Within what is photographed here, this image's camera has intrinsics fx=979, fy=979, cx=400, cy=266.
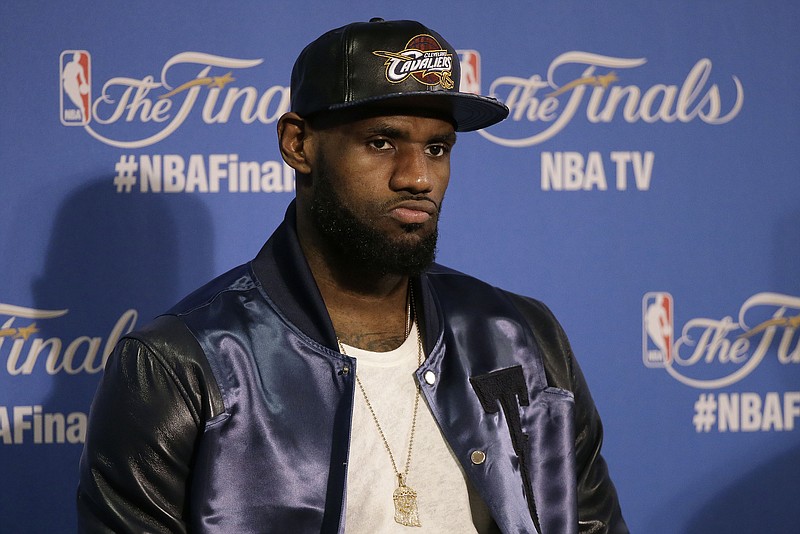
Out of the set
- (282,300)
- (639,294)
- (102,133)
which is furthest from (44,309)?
(639,294)

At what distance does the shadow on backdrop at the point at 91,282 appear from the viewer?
1.91 meters

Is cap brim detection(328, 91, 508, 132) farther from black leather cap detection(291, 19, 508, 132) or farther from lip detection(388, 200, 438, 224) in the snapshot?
lip detection(388, 200, 438, 224)

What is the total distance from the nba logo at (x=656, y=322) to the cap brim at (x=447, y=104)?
0.85m

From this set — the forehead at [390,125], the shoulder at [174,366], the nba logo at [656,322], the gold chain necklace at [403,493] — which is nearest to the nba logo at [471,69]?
the nba logo at [656,322]

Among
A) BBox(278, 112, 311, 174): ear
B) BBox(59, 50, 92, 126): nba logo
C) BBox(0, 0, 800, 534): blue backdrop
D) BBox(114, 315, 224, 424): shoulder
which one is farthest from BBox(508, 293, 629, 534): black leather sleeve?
BBox(59, 50, 92, 126): nba logo

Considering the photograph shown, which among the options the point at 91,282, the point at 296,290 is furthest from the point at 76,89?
the point at 296,290

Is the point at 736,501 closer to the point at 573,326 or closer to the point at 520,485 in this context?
the point at 573,326

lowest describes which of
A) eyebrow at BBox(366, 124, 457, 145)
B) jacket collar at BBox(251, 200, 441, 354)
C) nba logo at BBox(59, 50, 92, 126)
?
jacket collar at BBox(251, 200, 441, 354)

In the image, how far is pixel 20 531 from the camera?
1.92 metres

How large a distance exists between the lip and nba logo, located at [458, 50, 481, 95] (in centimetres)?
82

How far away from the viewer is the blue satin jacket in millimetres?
1113

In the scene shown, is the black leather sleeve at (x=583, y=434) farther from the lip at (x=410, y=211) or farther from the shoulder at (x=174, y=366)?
the shoulder at (x=174, y=366)

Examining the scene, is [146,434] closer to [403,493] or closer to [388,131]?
[403,493]

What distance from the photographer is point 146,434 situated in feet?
3.62
